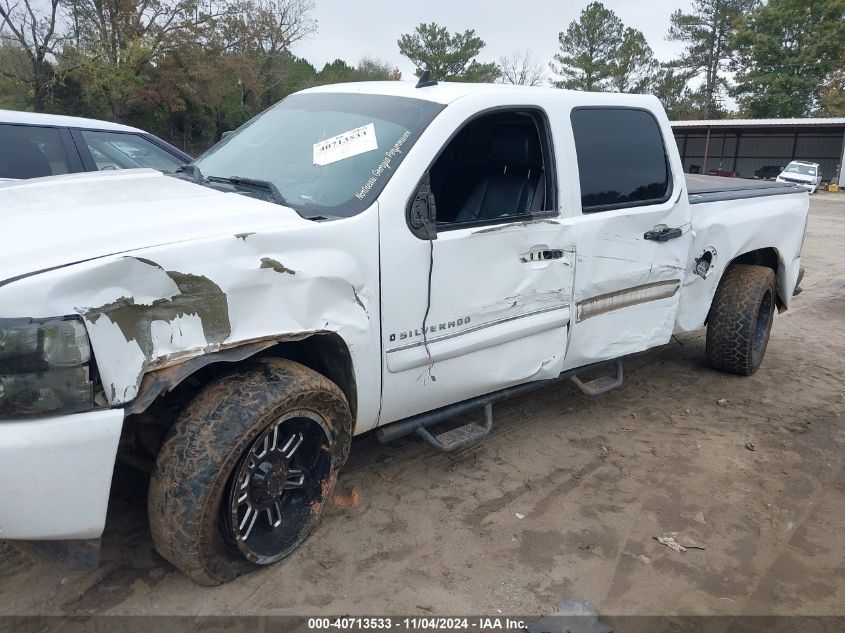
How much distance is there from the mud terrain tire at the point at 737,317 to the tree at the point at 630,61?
5601 centimetres

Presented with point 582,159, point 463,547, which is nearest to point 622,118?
point 582,159

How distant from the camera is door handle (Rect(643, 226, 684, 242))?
3891 millimetres

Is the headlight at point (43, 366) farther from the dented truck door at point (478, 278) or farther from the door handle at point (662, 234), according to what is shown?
the door handle at point (662, 234)

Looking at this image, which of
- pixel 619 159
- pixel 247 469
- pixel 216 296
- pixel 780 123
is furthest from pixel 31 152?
pixel 780 123

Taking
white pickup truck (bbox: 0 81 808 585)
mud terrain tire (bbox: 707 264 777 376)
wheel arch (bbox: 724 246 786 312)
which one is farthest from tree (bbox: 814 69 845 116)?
white pickup truck (bbox: 0 81 808 585)

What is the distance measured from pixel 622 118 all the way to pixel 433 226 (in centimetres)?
175

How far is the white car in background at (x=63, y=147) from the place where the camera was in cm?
503

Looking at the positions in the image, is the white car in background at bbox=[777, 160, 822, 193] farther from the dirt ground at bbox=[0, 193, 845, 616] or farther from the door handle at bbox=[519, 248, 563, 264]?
the door handle at bbox=[519, 248, 563, 264]

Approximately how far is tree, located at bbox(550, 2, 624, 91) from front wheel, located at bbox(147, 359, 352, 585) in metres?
58.0

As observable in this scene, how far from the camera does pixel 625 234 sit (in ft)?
12.3

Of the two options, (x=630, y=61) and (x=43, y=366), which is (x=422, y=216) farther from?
(x=630, y=61)

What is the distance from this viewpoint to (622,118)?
12.9ft

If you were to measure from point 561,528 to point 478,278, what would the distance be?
1.22 metres

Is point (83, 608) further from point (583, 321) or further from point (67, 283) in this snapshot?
point (583, 321)
